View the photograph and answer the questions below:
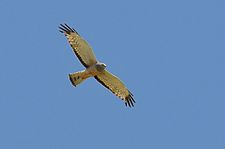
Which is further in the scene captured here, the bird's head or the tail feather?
the bird's head

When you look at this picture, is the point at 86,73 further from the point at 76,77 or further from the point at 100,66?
the point at 100,66

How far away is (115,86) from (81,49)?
180cm

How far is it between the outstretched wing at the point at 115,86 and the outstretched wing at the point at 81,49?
576 millimetres

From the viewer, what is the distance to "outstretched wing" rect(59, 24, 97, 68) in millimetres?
21750

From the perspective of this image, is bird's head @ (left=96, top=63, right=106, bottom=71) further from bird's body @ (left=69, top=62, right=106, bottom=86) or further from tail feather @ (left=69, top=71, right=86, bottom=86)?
tail feather @ (left=69, top=71, right=86, bottom=86)

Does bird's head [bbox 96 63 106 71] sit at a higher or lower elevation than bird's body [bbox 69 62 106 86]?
higher

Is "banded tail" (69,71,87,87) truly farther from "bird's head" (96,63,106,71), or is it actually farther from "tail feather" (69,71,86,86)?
"bird's head" (96,63,106,71)

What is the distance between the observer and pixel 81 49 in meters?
21.8

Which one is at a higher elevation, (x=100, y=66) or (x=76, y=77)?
(x=100, y=66)

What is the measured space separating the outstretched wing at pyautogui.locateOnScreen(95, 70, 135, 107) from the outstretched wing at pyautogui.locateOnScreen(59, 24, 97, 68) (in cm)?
58

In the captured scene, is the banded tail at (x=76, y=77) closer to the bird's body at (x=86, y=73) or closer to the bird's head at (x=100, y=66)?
the bird's body at (x=86, y=73)

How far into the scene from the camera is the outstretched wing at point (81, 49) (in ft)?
71.4

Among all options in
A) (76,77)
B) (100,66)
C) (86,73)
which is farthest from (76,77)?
(100,66)

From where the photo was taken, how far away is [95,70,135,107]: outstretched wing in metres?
22.2
